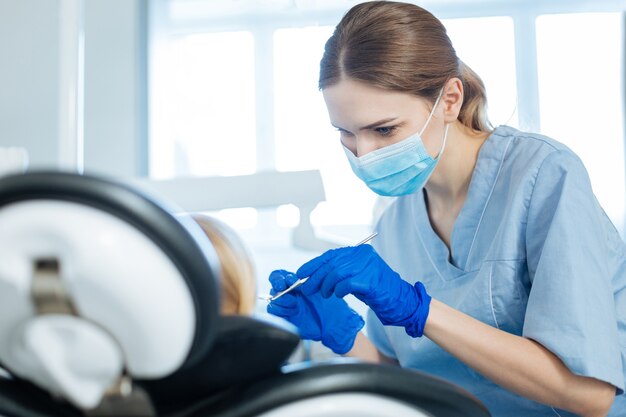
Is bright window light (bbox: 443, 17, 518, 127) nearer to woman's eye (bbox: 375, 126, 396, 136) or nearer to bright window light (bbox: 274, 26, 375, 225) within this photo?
bright window light (bbox: 274, 26, 375, 225)

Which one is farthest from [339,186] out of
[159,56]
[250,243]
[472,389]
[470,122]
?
[472,389]

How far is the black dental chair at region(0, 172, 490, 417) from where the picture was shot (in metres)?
0.45

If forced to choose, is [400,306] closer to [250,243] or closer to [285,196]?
[285,196]

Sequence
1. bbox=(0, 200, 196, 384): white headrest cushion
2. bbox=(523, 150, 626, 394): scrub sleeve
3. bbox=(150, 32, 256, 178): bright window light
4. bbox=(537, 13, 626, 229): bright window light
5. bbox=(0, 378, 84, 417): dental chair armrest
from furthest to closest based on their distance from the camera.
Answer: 1. bbox=(150, 32, 256, 178): bright window light
2. bbox=(537, 13, 626, 229): bright window light
3. bbox=(523, 150, 626, 394): scrub sleeve
4. bbox=(0, 378, 84, 417): dental chair armrest
5. bbox=(0, 200, 196, 384): white headrest cushion

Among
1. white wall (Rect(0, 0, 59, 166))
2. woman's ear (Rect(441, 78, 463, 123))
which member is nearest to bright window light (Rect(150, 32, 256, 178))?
white wall (Rect(0, 0, 59, 166))

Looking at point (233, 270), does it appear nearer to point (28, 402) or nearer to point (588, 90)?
point (28, 402)

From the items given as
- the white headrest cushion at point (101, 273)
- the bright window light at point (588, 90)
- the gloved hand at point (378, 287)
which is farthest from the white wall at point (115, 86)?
the white headrest cushion at point (101, 273)

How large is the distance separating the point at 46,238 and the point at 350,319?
0.99 m

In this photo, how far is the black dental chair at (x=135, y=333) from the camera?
45 cm

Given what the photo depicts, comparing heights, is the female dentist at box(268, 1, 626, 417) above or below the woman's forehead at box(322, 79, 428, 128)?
below

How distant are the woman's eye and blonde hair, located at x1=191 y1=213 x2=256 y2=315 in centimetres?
58

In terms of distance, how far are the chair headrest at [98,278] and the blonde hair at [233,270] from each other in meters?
0.13

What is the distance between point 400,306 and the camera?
3.63ft

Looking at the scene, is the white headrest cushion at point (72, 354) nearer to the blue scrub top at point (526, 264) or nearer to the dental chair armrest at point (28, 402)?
the dental chair armrest at point (28, 402)
